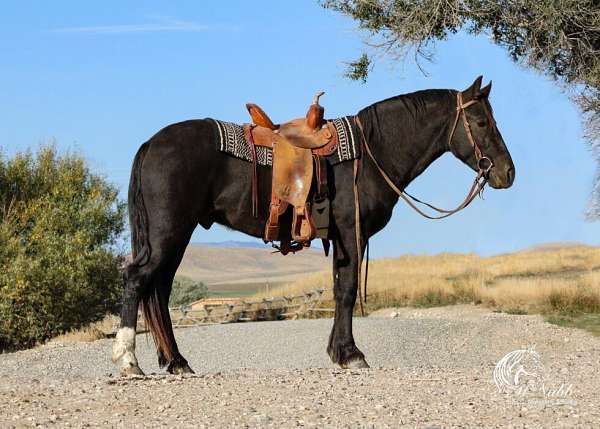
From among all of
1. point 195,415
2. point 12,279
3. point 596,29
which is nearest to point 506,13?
point 596,29

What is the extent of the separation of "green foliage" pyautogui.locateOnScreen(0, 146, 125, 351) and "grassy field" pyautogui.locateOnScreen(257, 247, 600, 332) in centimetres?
765

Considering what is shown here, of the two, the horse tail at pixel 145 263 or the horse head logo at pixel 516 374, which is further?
the horse tail at pixel 145 263

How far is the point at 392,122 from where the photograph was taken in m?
9.11

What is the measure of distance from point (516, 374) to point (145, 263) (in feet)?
11.5

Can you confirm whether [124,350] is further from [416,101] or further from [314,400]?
[416,101]

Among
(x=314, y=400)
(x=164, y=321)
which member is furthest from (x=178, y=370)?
(x=314, y=400)

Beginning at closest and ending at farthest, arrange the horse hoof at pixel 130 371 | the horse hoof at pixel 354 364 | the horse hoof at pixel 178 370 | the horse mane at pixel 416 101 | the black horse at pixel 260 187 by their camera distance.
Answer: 1. the horse hoof at pixel 130 371
2. the black horse at pixel 260 187
3. the horse hoof at pixel 178 370
4. the horse hoof at pixel 354 364
5. the horse mane at pixel 416 101

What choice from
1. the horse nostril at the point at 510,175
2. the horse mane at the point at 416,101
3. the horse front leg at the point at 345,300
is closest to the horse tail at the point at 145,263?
the horse front leg at the point at 345,300

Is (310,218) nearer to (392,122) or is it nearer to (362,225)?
(362,225)

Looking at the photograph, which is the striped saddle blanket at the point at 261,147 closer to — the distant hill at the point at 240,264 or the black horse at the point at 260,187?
the black horse at the point at 260,187

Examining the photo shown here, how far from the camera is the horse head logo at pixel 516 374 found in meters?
8.06

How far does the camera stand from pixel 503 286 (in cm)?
2444

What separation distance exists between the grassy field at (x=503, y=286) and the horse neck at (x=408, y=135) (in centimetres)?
1082

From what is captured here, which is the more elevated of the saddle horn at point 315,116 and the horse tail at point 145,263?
the saddle horn at point 315,116
